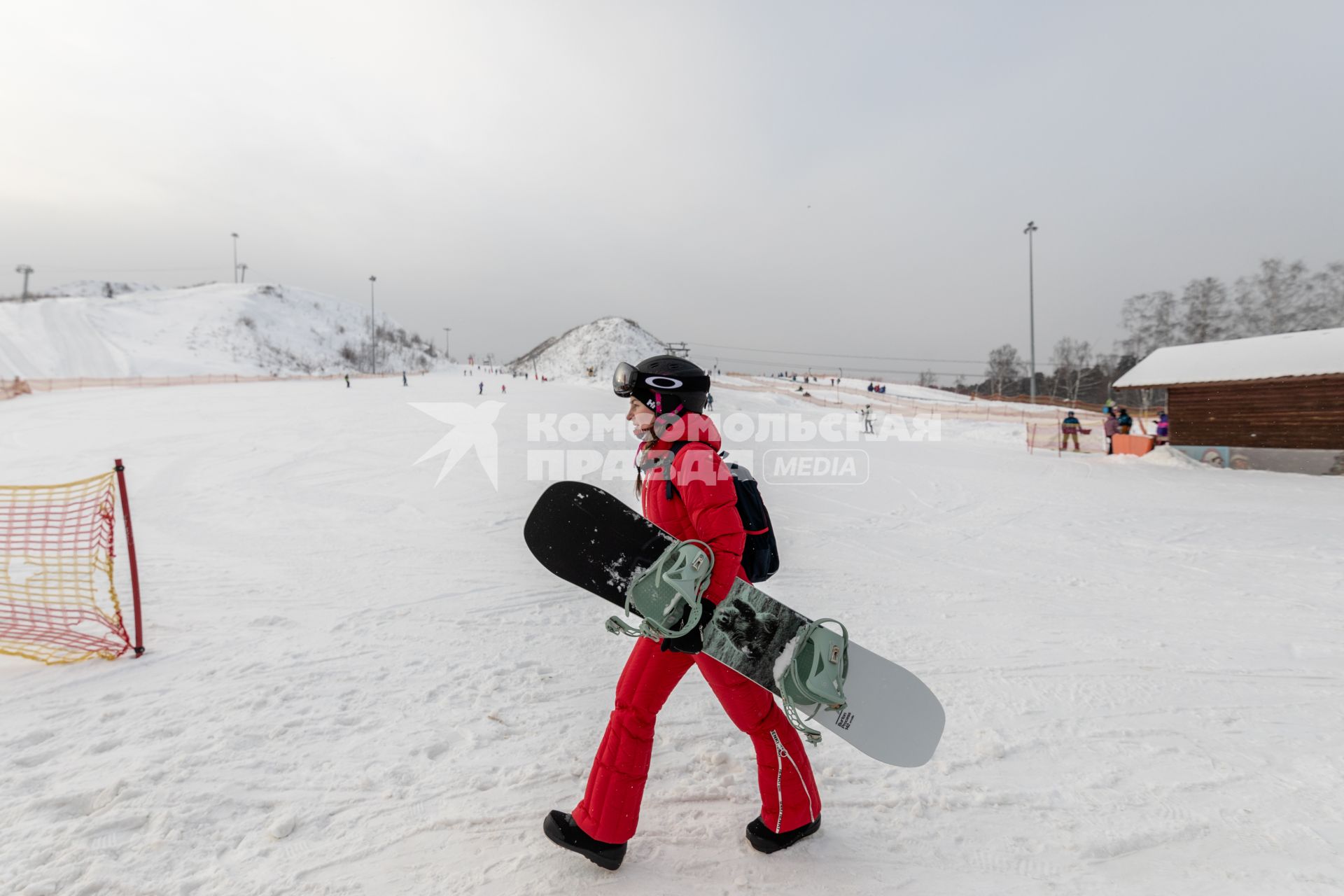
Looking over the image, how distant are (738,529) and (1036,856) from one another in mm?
1841

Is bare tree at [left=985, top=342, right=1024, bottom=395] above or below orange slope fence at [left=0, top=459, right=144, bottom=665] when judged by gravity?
above

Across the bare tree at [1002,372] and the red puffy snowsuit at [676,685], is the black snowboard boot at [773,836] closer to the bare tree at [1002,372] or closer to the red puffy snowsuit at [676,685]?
the red puffy snowsuit at [676,685]

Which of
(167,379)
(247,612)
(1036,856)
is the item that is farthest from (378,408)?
(167,379)

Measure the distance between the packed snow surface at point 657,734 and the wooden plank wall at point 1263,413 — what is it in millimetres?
9893

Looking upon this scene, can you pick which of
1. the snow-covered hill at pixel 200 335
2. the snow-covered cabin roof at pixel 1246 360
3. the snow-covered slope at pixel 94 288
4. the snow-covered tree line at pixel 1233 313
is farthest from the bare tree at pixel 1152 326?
the snow-covered slope at pixel 94 288

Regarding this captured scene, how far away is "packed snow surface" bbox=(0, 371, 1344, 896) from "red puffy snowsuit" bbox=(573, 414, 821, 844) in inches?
10.3

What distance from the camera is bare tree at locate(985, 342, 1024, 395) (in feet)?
246

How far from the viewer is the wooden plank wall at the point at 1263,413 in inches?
559

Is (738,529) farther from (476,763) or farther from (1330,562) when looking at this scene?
(1330,562)

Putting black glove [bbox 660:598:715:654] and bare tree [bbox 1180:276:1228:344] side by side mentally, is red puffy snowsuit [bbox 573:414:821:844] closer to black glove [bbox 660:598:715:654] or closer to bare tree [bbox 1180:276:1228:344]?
black glove [bbox 660:598:715:654]

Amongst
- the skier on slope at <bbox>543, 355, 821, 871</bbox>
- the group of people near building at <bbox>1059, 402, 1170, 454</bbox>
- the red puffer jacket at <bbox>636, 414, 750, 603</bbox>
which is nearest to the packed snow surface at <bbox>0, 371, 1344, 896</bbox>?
the skier on slope at <bbox>543, 355, 821, 871</bbox>

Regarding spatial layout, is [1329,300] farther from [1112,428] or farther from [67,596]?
[67,596]

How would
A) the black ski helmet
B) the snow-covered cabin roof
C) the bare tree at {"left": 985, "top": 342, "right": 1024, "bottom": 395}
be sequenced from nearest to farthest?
the black ski helmet → the snow-covered cabin roof → the bare tree at {"left": 985, "top": 342, "right": 1024, "bottom": 395}

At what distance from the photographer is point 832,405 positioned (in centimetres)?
3450
